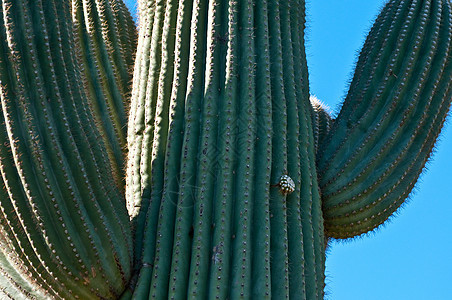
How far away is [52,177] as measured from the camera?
470 cm

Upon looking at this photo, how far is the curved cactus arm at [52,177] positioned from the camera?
464cm

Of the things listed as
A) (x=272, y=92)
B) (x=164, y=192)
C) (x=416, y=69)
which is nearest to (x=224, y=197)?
(x=164, y=192)

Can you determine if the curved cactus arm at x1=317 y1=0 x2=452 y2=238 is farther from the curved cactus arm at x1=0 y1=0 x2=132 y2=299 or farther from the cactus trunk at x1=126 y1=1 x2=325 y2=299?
the curved cactus arm at x1=0 y1=0 x2=132 y2=299

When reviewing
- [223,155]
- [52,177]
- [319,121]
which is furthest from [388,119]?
[52,177]

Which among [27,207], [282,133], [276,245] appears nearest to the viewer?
[27,207]

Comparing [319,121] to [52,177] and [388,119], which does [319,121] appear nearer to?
[388,119]

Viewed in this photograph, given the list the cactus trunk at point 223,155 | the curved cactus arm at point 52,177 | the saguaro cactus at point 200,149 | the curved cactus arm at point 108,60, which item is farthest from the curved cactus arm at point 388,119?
the curved cactus arm at point 52,177

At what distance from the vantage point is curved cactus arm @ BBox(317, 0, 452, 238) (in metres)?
5.76

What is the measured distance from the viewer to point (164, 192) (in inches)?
205

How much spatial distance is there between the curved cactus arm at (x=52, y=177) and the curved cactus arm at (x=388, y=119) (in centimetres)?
161

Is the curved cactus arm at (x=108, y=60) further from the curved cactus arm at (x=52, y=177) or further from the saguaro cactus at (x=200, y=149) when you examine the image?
the curved cactus arm at (x=52, y=177)

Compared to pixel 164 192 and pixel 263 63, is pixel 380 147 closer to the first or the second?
pixel 263 63

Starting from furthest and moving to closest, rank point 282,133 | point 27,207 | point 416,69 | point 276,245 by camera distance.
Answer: point 416,69 → point 282,133 → point 276,245 → point 27,207

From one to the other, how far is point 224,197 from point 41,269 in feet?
3.67
